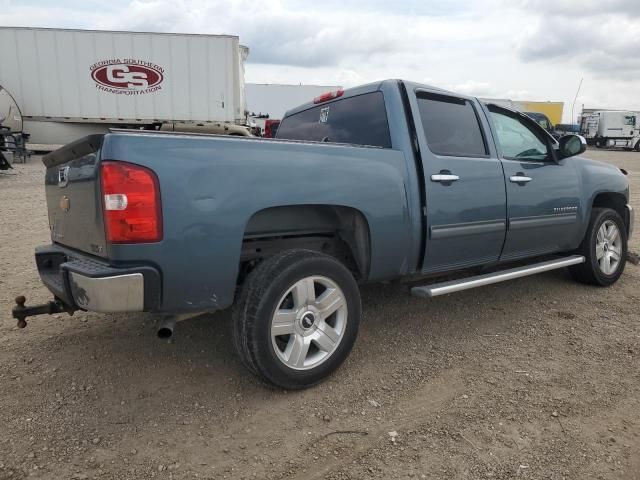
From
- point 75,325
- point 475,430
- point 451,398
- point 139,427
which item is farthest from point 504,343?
point 75,325

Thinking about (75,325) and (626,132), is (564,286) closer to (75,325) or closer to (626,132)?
(75,325)

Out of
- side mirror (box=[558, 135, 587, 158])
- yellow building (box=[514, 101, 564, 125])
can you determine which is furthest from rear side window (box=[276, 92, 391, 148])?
yellow building (box=[514, 101, 564, 125])

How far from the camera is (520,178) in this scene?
12.7 ft

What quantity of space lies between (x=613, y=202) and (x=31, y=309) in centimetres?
522

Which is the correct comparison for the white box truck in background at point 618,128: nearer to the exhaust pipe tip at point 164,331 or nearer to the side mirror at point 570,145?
the side mirror at point 570,145

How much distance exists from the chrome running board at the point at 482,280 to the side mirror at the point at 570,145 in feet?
3.06

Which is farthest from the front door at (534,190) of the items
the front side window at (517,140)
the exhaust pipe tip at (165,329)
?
the exhaust pipe tip at (165,329)

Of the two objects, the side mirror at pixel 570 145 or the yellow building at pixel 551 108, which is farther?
the yellow building at pixel 551 108

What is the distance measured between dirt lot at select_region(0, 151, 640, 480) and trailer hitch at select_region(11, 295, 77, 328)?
1.33 ft

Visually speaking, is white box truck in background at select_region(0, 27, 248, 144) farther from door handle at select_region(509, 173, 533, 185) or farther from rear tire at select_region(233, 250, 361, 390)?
rear tire at select_region(233, 250, 361, 390)

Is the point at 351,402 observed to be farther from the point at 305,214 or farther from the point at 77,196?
the point at 77,196

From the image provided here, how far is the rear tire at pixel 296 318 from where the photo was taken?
260cm

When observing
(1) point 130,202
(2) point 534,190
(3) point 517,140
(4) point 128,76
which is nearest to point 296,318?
(1) point 130,202

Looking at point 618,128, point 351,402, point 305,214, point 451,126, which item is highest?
point 618,128
